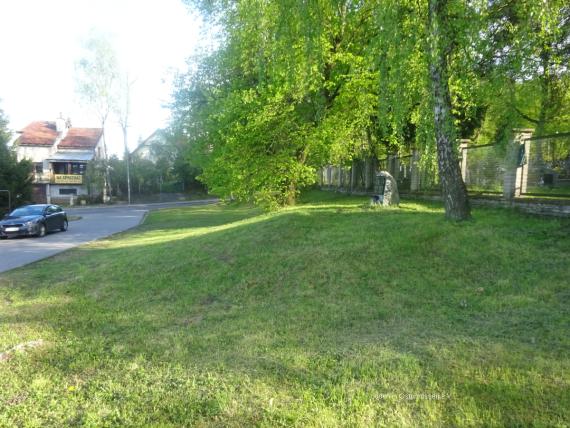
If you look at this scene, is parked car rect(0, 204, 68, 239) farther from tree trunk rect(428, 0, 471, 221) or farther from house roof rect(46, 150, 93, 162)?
house roof rect(46, 150, 93, 162)

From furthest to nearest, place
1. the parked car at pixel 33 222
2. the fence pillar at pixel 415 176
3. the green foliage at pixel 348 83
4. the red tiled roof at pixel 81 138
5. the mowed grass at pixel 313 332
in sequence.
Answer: the red tiled roof at pixel 81 138 < the parked car at pixel 33 222 < the fence pillar at pixel 415 176 < the green foliage at pixel 348 83 < the mowed grass at pixel 313 332

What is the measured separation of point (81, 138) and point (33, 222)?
39.1 meters

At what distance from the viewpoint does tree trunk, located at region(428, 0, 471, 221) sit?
7.11m

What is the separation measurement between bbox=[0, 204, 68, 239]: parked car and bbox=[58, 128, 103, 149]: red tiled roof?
3462 centimetres

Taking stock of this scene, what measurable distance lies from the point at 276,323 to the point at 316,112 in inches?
505

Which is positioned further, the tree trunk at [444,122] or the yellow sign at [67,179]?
the yellow sign at [67,179]

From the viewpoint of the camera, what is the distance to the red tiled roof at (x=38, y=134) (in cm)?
4756

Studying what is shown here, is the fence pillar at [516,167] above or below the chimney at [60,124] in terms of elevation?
below

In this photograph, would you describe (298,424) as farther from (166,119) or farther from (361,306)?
(166,119)

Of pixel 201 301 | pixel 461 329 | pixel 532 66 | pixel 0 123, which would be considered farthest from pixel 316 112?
pixel 0 123

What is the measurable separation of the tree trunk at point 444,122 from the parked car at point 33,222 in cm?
Result: 1657

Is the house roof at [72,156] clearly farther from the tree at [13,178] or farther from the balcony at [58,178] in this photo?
the tree at [13,178]

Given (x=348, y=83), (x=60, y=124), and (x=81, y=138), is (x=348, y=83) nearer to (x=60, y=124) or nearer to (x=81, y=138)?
(x=81, y=138)

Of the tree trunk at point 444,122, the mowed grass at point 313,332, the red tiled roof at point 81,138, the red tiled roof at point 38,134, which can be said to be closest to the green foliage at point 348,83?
the tree trunk at point 444,122
